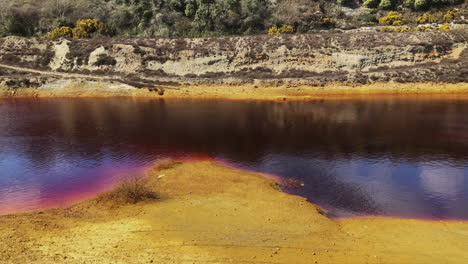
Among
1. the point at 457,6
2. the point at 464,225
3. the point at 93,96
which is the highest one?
the point at 457,6

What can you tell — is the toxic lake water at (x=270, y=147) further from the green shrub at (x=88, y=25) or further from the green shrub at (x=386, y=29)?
the green shrub at (x=88, y=25)

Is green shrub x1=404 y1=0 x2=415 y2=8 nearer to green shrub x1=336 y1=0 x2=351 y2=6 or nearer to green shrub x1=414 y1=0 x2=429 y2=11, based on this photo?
green shrub x1=414 y1=0 x2=429 y2=11

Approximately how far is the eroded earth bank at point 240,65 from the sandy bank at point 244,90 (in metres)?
0.12

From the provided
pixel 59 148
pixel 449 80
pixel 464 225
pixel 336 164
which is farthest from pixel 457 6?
pixel 59 148

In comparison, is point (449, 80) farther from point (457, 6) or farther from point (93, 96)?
point (93, 96)

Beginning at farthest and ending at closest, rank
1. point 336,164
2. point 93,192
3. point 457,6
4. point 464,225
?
1. point 457,6
2. point 336,164
3. point 93,192
4. point 464,225

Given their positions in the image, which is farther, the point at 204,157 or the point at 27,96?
the point at 27,96

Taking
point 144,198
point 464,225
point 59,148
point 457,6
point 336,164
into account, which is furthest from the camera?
point 457,6

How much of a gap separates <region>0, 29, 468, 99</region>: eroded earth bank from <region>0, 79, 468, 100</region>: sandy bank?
12 cm

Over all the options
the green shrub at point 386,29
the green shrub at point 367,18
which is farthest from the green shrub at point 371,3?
the green shrub at point 386,29

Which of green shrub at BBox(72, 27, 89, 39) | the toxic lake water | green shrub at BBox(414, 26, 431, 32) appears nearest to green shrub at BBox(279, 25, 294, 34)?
green shrub at BBox(414, 26, 431, 32)

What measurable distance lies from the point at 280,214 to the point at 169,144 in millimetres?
13701

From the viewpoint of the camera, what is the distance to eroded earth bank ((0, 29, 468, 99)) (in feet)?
156

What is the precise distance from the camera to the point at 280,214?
17.5 meters
